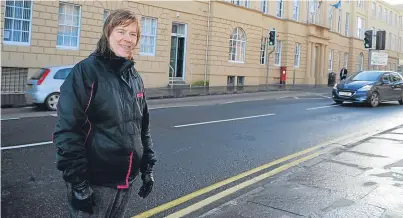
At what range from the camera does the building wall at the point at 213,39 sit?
17281 millimetres

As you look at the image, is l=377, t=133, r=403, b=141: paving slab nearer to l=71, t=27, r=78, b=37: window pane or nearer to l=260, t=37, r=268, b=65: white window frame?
l=71, t=27, r=78, b=37: window pane

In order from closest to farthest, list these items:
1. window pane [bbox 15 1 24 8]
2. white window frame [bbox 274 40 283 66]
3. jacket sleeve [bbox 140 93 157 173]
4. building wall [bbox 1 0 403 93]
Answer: jacket sleeve [bbox 140 93 157 173] → window pane [bbox 15 1 24 8] → building wall [bbox 1 0 403 93] → white window frame [bbox 274 40 283 66]

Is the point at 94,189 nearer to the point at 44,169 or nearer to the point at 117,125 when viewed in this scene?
the point at 117,125

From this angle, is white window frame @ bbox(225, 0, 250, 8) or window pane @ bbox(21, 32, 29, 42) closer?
window pane @ bbox(21, 32, 29, 42)

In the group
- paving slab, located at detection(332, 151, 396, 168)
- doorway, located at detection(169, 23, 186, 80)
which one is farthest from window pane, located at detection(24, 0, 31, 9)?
Result: paving slab, located at detection(332, 151, 396, 168)

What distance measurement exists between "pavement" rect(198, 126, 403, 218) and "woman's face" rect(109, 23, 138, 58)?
2.36 meters

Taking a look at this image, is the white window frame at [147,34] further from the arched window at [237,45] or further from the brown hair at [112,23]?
the brown hair at [112,23]

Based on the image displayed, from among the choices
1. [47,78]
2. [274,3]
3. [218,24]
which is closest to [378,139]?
[47,78]

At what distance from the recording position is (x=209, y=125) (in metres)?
10.3

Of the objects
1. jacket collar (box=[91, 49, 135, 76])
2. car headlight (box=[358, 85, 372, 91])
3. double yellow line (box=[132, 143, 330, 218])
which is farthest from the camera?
car headlight (box=[358, 85, 372, 91])

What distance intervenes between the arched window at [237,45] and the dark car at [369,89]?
11384 mm

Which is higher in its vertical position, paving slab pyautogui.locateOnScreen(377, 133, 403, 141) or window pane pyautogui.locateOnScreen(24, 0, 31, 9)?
window pane pyautogui.locateOnScreen(24, 0, 31, 9)

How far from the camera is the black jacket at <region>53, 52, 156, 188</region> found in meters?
2.23

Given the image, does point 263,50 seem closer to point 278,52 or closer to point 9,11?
point 278,52
